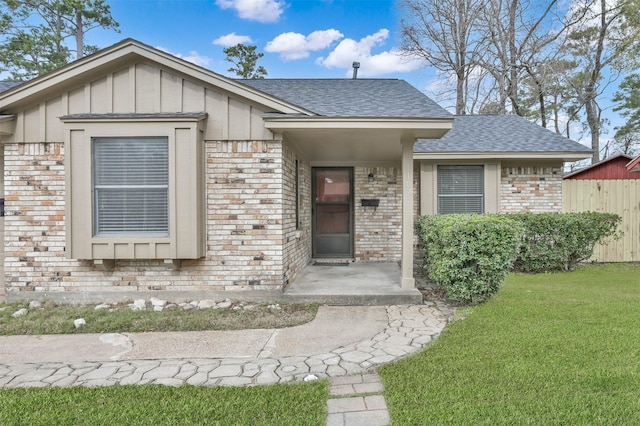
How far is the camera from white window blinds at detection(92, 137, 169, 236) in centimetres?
466

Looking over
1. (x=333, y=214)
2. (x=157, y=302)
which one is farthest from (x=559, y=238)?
(x=157, y=302)

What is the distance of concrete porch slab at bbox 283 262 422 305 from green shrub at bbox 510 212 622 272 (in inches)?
108

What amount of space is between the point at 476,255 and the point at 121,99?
507 centimetres

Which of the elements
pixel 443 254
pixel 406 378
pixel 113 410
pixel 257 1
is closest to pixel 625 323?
pixel 443 254

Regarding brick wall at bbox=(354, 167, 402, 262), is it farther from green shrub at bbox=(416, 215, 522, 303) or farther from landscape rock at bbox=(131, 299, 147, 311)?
landscape rock at bbox=(131, 299, 147, 311)

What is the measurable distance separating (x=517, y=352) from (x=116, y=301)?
4.84 m

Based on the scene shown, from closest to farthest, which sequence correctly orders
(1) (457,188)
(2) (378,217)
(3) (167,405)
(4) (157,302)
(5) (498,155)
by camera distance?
(3) (167,405)
(4) (157,302)
(5) (498,155)
(1) (457,188)
(2) (378,217)

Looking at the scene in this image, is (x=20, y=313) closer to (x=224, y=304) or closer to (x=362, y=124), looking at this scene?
(x=224, y=304)

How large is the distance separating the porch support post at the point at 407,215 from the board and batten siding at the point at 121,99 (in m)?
2.24

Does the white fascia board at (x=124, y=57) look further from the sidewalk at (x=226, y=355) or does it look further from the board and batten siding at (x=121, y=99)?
the sidewalk at (x=226, y=355)

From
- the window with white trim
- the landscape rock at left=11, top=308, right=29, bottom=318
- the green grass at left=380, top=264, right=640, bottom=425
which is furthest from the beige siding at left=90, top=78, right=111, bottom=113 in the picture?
the window with white trim

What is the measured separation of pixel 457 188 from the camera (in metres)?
7.84

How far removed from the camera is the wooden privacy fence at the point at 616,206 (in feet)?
26.5

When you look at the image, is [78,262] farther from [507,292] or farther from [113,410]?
[507,292]
